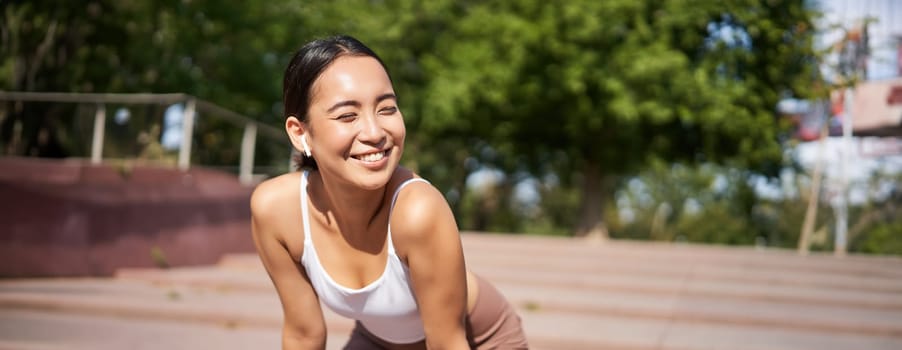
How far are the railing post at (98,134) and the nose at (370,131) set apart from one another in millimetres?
7201

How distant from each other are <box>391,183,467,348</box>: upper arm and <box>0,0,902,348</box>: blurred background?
14.1ft

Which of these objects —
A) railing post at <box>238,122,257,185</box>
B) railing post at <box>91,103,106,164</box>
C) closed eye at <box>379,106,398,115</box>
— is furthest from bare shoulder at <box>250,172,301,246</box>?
railing post at <box>238,122,257,185</box>

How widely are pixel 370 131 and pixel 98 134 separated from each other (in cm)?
737

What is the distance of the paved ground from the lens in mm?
5191

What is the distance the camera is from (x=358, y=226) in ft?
7.59

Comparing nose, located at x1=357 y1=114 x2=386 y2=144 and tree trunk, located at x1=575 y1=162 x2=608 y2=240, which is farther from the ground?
nose, located at x1=357 y1=114 x2=386 y2=144

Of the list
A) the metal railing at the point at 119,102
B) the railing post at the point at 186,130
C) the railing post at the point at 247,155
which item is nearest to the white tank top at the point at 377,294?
the metal railing at the point at 119,102

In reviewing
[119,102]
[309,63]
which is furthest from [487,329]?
[119,102]

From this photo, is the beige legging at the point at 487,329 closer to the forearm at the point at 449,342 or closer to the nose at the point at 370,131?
the forearm at the point at 449,342

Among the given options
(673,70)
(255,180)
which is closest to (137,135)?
(255,180)

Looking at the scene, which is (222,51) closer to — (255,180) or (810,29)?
(255,180)

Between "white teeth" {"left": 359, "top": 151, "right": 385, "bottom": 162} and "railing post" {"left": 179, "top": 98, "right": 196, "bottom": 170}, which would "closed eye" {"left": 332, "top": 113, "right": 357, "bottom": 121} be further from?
"railing post" {"left": 179, "top": 98, "right": 196, "bottom": 170}

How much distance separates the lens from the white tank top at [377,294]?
2.26m

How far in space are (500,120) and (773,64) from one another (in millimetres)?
8669
